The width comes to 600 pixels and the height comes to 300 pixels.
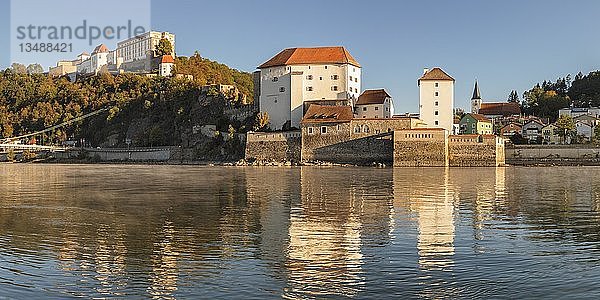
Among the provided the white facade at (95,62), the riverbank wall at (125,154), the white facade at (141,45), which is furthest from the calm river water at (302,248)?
the white facade at (95,62)

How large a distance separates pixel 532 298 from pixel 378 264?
8.84 feet

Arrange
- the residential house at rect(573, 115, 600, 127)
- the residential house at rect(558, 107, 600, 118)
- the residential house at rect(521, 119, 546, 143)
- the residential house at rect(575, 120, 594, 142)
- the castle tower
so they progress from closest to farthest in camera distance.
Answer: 1. the castle tower
2. the residential house at rect(575, 120, 594, 142)
3. the residential house at rect(521, 119, 546, 143)
4. the residential house at rect(573, 115, 600, 127)
5. the residential house at rect(558, 107, 600, 118)

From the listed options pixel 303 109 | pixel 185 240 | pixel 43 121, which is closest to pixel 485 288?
pixel 185 240

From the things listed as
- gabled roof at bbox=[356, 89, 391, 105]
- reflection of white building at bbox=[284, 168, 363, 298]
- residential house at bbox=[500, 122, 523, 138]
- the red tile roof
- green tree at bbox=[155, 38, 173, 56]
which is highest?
green tree at bbox=[155, 38, 173, 56]

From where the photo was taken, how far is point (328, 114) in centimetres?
5744

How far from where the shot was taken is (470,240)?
1247 cm

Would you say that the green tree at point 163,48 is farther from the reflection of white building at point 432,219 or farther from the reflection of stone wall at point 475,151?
the reflection of white building at point 432,219

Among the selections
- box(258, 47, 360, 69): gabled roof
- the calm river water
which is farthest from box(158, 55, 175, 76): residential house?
the calm river water

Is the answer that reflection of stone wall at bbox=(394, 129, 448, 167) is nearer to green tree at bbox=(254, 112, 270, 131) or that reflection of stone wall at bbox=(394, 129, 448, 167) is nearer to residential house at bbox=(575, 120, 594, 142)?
green tree at bbox=(254, 112, 270, 131)

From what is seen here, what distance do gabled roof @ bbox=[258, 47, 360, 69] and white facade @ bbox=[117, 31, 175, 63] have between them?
143 feet

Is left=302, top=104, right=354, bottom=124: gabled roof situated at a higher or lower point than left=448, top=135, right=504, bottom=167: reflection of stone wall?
higher

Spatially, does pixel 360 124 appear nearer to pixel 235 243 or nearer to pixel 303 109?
pixel 303 109

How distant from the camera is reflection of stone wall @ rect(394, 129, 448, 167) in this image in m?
51.6

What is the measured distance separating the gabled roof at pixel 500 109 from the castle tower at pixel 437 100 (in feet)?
118
